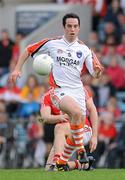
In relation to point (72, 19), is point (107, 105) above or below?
below

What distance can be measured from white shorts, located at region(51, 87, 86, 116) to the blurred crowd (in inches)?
242

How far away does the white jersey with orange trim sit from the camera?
1382 cm

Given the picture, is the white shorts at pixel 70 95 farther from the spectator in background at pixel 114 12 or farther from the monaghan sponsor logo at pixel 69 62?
the spectator in background at pixel 114 12

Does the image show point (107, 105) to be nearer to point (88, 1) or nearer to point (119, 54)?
point (119, 54)

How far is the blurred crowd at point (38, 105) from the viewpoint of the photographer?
20266 millimetres

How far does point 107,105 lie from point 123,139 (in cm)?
116

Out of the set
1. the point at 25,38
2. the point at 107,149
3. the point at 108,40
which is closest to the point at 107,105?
the point at 107,149

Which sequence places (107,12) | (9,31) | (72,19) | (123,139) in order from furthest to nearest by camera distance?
(9,31) → (107,12) → (123,139) → (72,19)

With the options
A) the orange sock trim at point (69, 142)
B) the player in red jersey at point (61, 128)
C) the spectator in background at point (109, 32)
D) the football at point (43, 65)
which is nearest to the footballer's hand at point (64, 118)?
the player in red jersey at point (61, 128)

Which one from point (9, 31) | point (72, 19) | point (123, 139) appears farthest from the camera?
point (9, 31)

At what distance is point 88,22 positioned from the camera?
80.9 ft

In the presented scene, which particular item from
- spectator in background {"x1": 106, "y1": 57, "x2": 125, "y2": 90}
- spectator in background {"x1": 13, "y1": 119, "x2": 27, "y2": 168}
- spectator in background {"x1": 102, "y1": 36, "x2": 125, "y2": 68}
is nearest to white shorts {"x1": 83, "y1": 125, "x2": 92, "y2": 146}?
spectator in background {"x1": 13, "y1": 119, "x2": 27, "y2": 168}

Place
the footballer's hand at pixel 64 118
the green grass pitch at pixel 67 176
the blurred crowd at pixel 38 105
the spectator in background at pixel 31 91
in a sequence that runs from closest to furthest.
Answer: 1. the green grass pitch at pixel 67 176
2. the footballer's hand at pixel 64 118
3. the blurred crowd at pixel 38 105
4. the spectator in background at pixel 31 91

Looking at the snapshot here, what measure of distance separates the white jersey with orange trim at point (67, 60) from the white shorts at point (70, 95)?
58 millimetres
